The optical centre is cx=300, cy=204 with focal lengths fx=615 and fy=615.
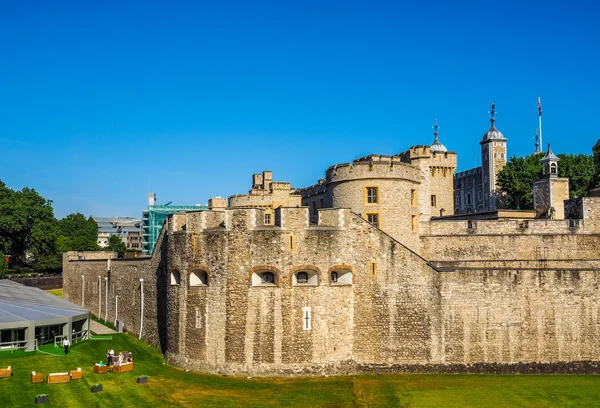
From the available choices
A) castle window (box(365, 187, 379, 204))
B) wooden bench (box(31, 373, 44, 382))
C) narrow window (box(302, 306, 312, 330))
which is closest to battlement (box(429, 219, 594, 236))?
castle window (box(365, 187, 379, 204))

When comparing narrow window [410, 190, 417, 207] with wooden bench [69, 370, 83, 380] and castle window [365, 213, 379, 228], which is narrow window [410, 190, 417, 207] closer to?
castle window [365, 213, 379, 228]

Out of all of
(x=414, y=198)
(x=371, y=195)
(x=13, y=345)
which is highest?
(x=371, y=195)

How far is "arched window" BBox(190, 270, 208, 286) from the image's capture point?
108ft

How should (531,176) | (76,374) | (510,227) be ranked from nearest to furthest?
(76,374)
(510,227)
(531,176)

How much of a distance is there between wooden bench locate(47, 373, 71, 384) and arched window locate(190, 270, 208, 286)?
7.87m

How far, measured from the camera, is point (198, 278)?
109ft

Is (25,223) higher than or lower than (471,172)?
lower

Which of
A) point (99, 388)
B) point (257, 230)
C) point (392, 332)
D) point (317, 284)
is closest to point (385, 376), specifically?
point (392, 332)

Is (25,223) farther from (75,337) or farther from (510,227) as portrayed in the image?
(510,227)

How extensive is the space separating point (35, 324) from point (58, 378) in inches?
235

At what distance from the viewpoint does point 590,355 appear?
1232 inches

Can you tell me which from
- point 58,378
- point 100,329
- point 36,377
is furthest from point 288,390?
point 100,329

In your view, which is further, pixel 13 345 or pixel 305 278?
pixel 13 345

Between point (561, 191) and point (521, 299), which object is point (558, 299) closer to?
point (521, 299)
